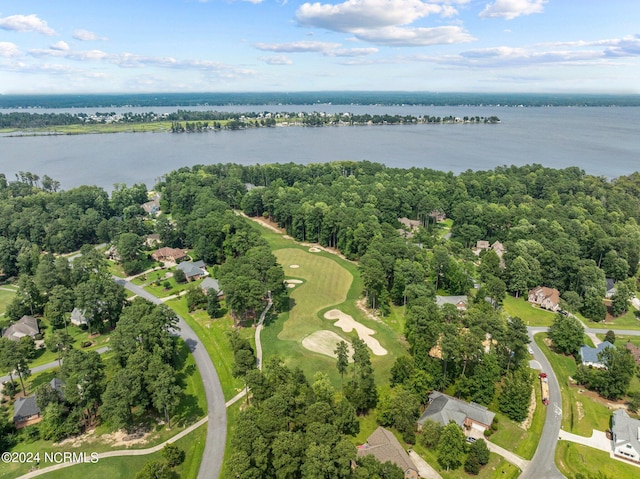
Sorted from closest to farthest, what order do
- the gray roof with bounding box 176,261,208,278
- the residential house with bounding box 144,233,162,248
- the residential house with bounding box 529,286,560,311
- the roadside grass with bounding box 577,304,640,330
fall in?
the roadside grass with bounding box 577,304,640,330, the residential house with bounding box 529,286,560,311, the gray roof with bounding box 176,261,208,278, the residential house with bounding box 144,233,162,248

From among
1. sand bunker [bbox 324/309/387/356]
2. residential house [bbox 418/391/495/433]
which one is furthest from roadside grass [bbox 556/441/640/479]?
sand bunker [bbox 324/309/387/356]

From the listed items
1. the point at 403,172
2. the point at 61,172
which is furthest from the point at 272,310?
the point at 61,172

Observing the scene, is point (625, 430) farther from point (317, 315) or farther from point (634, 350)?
point (317, 315)

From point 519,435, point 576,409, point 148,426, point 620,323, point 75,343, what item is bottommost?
point 576,409

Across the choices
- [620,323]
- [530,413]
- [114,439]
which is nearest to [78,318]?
[114,439]

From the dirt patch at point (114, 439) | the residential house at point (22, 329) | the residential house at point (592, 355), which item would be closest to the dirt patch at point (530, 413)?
the residential house at point (592, 355)

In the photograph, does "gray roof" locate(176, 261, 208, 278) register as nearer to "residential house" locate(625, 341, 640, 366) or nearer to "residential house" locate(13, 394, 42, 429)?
"residential house" locate(13, 394, 42, 429)
